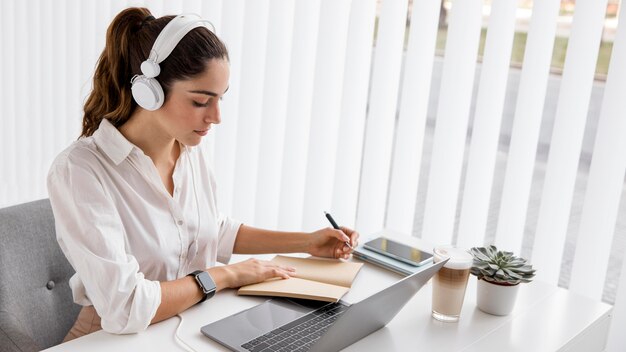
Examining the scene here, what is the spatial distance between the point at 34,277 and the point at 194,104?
0.53m

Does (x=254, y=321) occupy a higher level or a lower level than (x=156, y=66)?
lower

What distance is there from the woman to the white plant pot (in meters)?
A: 0.33

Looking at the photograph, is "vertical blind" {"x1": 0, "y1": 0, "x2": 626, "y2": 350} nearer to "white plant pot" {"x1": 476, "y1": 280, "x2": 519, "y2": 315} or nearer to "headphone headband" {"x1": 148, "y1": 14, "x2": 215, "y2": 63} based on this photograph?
"white plant pot" {"x1": 476, "y1": 280, "x2": 519, "y2": 315}

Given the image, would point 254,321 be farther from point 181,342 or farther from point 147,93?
point 147,93

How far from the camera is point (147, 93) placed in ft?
4.57

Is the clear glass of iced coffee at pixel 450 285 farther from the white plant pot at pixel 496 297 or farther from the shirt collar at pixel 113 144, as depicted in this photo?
the shirt collar at pixel 113 144

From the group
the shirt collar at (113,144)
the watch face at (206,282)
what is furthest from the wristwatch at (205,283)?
the shirt collar at (113,144)

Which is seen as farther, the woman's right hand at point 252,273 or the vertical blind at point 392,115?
the vertical blind at point 392,115

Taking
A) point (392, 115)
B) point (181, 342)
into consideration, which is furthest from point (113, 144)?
point (392, 115)

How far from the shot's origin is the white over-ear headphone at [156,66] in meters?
1.39

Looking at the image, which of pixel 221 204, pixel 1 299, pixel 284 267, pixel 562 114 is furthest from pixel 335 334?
pixel 221 204

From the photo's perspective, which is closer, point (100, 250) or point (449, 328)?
point (100, 250)

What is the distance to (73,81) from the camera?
10.4ft

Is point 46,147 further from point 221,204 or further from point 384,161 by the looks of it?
point 384,161
